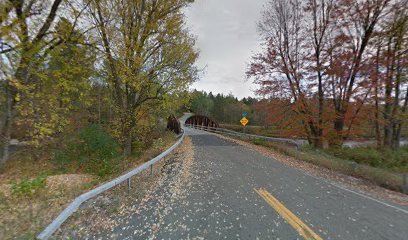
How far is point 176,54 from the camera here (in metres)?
10.2

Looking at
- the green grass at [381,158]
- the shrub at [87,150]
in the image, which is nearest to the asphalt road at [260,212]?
the green grass at [381,158]

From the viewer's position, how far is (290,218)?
3.29 metres

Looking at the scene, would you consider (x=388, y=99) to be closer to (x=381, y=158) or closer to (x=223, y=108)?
(x=381, y=158)

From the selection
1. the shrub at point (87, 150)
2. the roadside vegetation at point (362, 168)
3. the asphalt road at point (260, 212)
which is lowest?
the shrub at point (87, 150)

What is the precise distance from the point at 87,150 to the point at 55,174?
8.18 feet

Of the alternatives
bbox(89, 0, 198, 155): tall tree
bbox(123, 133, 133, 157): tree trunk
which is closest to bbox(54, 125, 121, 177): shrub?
bbox(123, 133, 133, 157): tree trunk

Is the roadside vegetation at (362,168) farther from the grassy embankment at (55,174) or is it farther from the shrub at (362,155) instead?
the grassy embankment at (55,174)

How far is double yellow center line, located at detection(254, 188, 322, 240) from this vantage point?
2.81 meters

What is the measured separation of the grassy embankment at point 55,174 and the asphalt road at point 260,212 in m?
1.58

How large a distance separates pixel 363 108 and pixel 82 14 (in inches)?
578

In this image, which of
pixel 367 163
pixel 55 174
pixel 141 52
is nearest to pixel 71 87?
pixel 141 52

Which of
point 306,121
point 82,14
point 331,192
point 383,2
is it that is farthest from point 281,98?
point 82,14

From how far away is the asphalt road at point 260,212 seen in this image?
113 inches

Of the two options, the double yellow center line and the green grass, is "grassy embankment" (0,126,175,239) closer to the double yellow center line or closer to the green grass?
the double yellow center line
